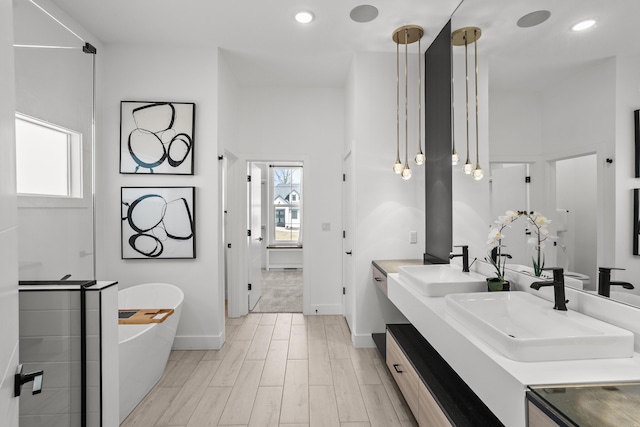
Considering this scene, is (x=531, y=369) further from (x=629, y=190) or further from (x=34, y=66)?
(x=34, y=66)

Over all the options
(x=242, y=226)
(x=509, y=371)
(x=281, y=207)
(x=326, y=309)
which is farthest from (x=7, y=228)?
(x=281, y=207)

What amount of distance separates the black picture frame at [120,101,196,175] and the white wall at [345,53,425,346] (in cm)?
154

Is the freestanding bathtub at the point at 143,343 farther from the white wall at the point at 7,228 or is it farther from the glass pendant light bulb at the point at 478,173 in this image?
the glass pendant light bulb at the point at 478,173

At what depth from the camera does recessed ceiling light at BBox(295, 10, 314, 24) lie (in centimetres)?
259

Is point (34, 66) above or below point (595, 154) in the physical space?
above

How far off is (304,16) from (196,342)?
2905 millimetres

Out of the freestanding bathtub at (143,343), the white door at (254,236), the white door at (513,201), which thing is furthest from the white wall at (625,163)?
the white door at (254,236)

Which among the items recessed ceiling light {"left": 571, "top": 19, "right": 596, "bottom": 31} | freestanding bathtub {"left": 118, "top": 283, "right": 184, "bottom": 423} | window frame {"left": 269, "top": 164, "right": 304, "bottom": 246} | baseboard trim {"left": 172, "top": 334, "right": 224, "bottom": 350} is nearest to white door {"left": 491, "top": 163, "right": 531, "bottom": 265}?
recessed ceiling light {"left": 571, "top": 19, "right": 596, "bottom": 31}

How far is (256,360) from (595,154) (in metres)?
2.70

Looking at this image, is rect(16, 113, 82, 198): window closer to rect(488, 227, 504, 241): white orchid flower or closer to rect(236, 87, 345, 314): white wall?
rect(488, 227, 504, 241): white orchid flower

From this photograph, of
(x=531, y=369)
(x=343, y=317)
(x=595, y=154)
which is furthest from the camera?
(x=343, y=317)

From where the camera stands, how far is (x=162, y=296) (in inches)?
118

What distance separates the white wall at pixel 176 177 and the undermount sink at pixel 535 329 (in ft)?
7.39

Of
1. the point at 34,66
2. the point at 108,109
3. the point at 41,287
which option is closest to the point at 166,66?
the point at 108,109
